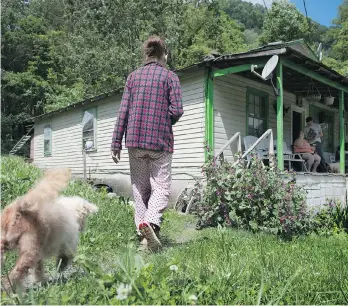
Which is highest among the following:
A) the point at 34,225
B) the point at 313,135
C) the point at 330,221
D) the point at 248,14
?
the point at 248,14

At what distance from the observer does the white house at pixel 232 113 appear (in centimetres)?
845

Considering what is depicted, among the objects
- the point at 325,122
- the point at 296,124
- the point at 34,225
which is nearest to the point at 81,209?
the point at 34,225

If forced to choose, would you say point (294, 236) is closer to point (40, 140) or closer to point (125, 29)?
point (40, 140)

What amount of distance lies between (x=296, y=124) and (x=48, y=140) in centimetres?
1105

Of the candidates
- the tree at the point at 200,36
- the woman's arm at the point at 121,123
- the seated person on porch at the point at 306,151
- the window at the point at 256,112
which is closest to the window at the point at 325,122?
the window at the point at 256,112

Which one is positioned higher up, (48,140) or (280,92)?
(280,92)

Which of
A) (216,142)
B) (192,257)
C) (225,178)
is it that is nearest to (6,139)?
(216,142)

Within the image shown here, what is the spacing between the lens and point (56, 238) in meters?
2.28

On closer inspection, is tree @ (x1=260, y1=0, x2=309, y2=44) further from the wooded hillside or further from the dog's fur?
→ the dog's fur

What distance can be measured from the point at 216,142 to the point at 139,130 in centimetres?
565

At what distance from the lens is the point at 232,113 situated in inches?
384

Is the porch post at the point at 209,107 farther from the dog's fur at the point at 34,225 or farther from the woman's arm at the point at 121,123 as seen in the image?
the dog's fur at the point at 34,225

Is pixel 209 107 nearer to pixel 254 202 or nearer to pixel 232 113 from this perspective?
pixel 232 113

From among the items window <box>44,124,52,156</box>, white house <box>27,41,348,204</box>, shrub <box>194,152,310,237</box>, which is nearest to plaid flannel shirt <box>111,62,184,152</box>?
shrub <box>194,152,310,237</box>
